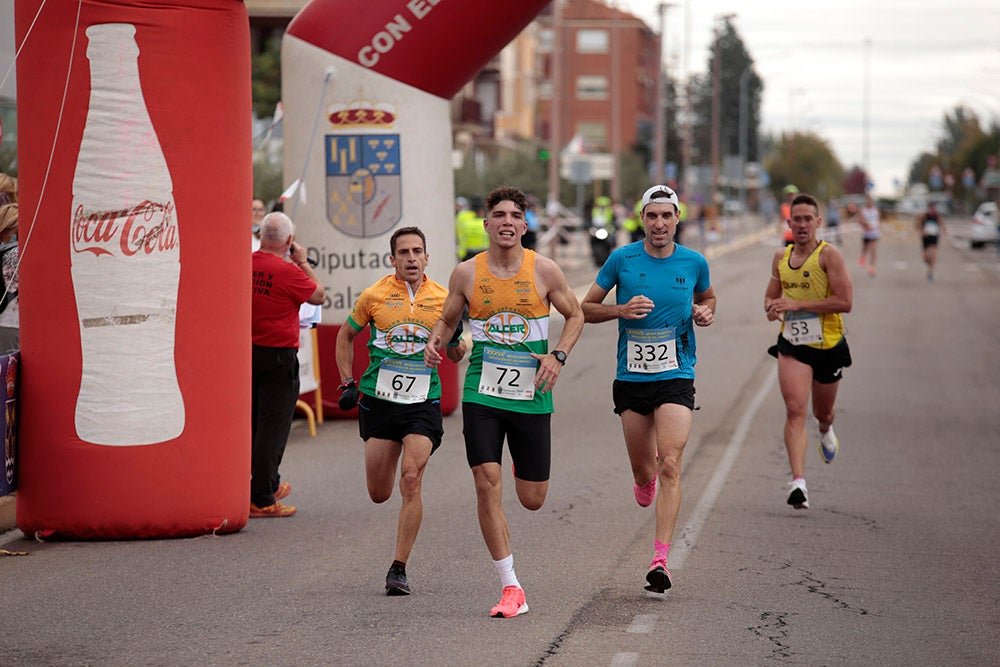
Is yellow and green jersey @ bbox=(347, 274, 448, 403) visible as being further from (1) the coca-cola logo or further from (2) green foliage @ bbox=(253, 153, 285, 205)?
(2) green foliage @ bbox=(253, 153, 285, 205)

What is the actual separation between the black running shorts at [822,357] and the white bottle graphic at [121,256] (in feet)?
12.7

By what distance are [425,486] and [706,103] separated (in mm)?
123508

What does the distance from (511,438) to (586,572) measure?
1.07 metres

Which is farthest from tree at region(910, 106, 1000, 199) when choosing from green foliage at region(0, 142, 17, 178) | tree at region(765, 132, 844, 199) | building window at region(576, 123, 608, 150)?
green foliage at region(0, 142, 17, 178)

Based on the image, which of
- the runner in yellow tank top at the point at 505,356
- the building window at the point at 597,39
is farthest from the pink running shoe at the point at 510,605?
the building window at the point at 597,39

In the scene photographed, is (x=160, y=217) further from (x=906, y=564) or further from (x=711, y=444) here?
(x=711, y=444)

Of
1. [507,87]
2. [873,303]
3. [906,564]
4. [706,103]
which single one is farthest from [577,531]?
[706,103]

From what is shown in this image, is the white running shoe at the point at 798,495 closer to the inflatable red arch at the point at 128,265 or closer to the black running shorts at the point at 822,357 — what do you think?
the black running shorts at the point at 822,357

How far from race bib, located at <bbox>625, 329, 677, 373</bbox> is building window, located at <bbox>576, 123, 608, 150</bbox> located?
100 m

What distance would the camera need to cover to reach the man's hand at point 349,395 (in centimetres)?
795

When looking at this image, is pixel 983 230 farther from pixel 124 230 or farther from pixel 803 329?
pixel 124 230

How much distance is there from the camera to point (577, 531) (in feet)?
31.6

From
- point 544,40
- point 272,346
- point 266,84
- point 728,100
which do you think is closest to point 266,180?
point 266,84

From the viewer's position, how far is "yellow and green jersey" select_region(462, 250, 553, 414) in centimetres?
751
